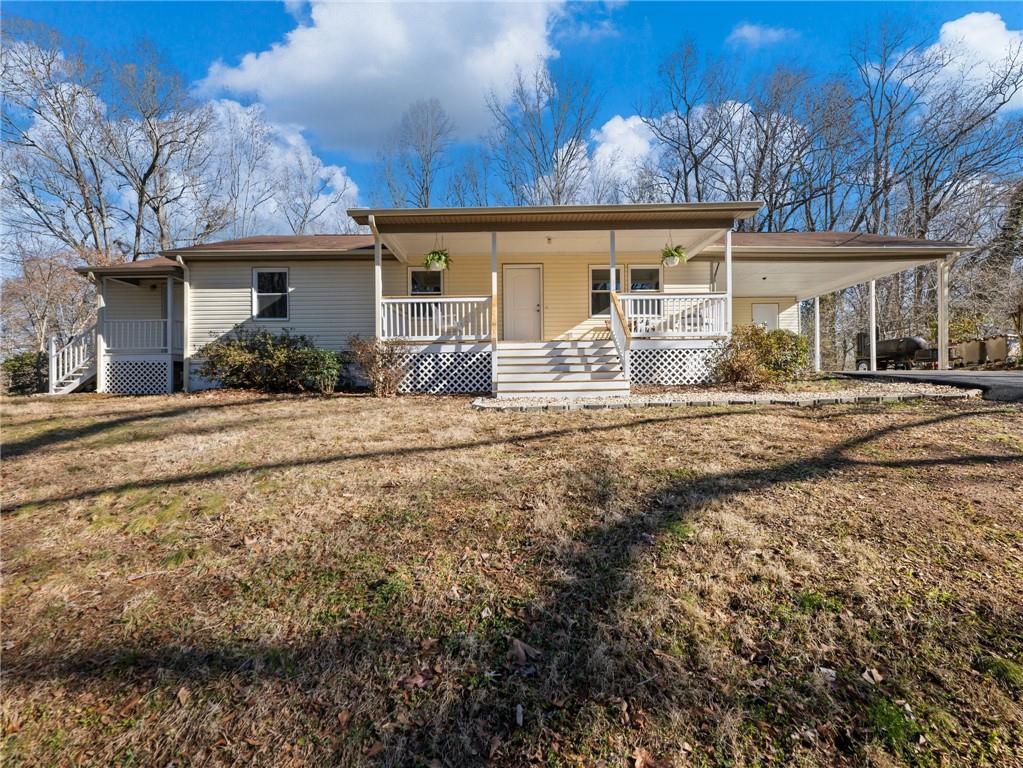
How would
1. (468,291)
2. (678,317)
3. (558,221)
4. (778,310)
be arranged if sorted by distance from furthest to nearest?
(778,310), (468,291), (678,317), (558,221)

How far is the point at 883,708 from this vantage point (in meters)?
1.70

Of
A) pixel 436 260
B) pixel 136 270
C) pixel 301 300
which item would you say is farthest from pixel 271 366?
pixel 136 270

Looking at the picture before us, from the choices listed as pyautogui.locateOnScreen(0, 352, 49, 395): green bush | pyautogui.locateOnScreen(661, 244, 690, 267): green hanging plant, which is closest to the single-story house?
pyautogui.locateOnScreen(661, 244, 690, 267): green hanging plant

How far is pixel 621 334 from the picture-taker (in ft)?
29.1

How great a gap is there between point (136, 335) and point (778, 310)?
18337 mm

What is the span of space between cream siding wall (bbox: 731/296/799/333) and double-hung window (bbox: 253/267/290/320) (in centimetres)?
1320

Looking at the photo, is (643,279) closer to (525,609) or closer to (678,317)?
(678,317)

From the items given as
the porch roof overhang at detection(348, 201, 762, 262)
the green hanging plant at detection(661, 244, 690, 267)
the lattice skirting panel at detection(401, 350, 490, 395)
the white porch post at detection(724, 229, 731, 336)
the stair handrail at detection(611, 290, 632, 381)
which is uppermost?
the porch roof overhang at detection(348, 201, 762, 262)

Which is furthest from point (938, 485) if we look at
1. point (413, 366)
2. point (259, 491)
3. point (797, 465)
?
point (413, 366)

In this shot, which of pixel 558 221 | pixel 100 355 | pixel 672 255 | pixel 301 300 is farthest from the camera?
pixel 301 300

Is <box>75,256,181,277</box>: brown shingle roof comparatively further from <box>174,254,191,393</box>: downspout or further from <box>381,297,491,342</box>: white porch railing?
<box>381,297,491,342</box>: white porch railing

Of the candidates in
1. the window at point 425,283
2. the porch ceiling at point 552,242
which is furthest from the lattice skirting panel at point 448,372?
the window at point 425,283

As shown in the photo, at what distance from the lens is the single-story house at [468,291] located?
9539 millimetres

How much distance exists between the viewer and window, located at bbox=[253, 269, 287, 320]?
38.1 ft
